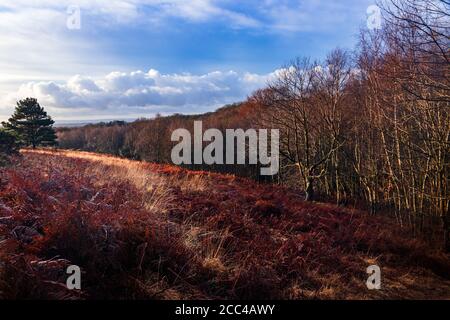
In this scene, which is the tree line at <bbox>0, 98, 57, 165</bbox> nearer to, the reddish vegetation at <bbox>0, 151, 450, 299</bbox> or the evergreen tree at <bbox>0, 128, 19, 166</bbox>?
the evergreen tree at <bbox>0, 128, 19, 166</bbox>

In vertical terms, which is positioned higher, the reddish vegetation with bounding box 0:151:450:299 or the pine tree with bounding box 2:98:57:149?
the pine tree with bounding box 2:98:57:149

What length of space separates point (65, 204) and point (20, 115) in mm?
35774

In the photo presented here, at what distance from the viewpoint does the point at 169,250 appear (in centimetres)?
513

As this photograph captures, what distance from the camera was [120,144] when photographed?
79188 millimetres

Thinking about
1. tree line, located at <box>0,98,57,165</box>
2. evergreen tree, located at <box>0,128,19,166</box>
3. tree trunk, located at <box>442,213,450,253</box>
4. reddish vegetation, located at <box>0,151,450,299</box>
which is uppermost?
tree line, located at <box>0,98,57,165</box>

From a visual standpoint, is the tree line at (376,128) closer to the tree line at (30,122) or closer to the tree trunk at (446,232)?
the tree trunk at (446,232)

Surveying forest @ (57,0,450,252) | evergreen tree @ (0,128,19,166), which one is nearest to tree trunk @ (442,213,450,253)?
forest @ (57,0,450,252)

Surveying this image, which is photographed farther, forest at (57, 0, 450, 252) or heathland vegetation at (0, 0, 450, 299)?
forest at (57, 0, 450, 252)

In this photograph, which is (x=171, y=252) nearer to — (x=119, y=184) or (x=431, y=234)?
(x=119, y=184)

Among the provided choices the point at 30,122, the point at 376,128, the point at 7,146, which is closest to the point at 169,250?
the point at 7,146

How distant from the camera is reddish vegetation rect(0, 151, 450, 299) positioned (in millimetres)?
4344

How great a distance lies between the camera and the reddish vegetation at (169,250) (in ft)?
14.3
